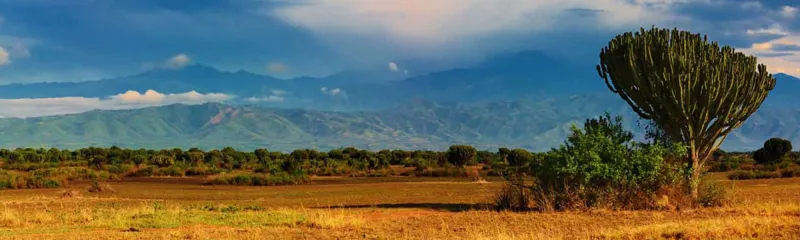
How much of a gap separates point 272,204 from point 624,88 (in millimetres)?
14634

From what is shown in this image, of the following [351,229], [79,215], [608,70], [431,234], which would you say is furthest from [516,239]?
[79,215]

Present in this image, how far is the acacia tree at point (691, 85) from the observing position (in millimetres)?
22531

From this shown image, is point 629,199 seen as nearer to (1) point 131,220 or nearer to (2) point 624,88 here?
(2) point 624,88


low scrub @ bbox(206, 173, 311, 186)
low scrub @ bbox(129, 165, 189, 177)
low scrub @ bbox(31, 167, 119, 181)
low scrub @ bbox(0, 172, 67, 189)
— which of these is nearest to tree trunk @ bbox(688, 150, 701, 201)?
low scrub @ bbox(206, 173, 311, 186)

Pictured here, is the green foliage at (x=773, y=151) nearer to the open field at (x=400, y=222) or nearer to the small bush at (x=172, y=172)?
the open field at (x=400, y=222)

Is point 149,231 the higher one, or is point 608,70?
point 608,70

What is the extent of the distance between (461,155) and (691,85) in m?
53.7

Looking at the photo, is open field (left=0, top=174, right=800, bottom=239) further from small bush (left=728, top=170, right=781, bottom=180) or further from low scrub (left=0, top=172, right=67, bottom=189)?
small bush (left=728, top=170, right=781, bottom=180)

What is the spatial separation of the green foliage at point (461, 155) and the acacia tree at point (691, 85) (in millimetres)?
50620

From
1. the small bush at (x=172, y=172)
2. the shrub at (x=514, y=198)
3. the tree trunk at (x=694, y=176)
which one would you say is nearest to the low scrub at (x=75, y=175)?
the small bush at (x=172, y=172)

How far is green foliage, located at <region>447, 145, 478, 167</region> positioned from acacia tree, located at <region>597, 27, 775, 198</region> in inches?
1993

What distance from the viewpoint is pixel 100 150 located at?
84125 millimetres

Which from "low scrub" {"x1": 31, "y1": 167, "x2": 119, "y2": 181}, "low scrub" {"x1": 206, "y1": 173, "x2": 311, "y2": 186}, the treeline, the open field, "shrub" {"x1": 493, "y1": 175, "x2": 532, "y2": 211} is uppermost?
the treeline

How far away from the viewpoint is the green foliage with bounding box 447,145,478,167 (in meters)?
75.7
